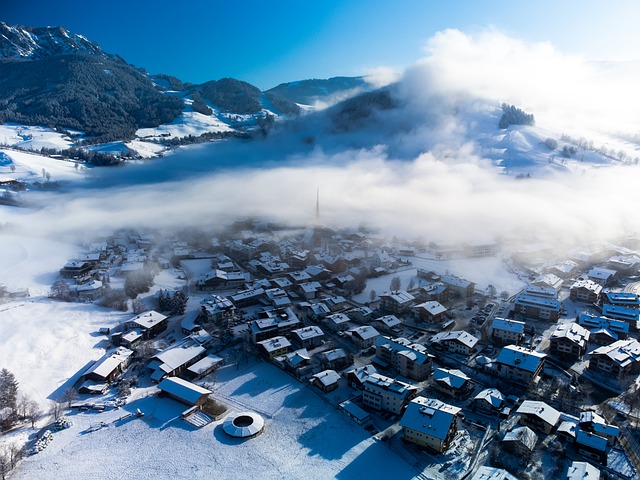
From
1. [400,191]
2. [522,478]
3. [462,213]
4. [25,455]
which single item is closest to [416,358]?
[522,478]

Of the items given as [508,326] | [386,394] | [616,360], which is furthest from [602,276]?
[386,394]

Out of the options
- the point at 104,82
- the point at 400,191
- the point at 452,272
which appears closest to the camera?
the point at 452,272

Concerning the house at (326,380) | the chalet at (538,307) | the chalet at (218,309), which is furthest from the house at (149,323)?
the chalet at (538,307)

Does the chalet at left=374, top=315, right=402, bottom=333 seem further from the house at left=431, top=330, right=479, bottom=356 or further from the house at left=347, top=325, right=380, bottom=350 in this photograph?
the house at left=431, top=330, right=479, bottom=356

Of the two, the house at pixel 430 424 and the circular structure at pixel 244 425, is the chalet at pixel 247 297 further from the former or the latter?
the house at pixel 430 424

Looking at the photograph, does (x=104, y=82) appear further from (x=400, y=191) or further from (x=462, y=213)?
(x=462, y=213)
